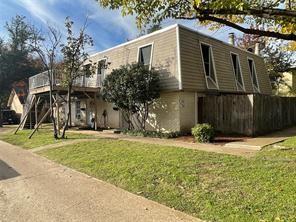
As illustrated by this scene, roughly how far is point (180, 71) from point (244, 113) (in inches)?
145

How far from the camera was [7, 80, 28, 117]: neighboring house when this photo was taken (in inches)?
1617

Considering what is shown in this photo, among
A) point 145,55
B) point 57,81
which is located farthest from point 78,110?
point 145,55

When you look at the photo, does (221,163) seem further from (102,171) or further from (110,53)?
(110,53)

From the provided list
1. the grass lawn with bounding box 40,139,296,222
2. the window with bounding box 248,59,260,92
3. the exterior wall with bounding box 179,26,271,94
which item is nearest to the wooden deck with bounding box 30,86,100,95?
the exterior wall with bounding box 179,26,271,94

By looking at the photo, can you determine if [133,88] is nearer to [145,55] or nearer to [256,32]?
[145,55]

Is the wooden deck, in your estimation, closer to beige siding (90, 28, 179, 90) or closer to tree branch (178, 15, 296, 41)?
beige siding (90, 28, 179, 90)

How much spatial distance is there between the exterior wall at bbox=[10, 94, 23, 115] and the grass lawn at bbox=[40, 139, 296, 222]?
111 ft

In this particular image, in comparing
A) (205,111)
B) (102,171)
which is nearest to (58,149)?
(102,171)

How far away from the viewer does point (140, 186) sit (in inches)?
259

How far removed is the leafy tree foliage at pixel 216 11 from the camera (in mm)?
5617

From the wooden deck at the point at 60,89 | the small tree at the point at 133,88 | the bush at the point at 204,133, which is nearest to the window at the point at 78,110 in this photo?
the wooden deck at the point at 60,89

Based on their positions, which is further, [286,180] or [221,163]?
[221,163]

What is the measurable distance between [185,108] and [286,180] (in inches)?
375

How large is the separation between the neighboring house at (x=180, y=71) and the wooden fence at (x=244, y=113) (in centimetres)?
77
